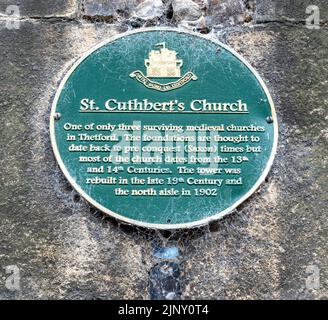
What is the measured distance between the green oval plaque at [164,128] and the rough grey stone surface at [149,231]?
0.26 ft

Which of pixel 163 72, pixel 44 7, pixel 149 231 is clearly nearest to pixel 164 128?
pixel 163 72

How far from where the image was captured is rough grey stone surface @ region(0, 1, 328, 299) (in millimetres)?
3410

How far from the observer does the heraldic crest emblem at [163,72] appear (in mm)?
3660

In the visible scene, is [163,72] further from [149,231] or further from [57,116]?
[149,231]

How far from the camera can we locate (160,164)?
139 inches

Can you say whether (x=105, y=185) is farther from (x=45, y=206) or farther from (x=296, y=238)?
(x=296, y=238)

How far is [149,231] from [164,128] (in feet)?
1.58

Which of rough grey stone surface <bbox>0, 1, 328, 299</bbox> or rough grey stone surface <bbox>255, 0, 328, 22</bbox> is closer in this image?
rough grey stone surface <bbox>0, 1, 328, 299</bbox>

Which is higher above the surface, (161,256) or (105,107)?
(105,107)

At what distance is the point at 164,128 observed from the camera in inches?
141

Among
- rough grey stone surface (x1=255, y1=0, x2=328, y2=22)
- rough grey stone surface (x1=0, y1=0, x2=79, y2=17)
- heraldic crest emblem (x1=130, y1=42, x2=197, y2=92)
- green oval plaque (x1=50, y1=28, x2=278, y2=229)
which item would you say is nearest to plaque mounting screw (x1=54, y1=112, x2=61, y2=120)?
green oval plaque (x1=50, y1=28, x2=278, y2=229)

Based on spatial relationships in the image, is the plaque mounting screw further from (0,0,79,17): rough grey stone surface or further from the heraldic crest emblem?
(0,0,79,17): rough grey stone surface
